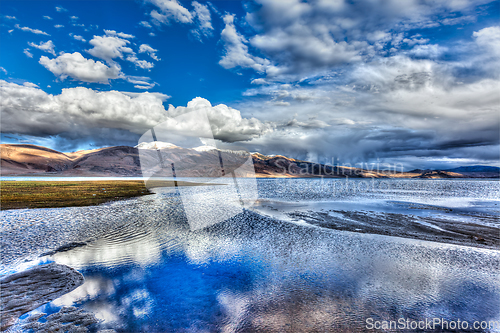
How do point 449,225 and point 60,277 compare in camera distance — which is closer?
point 60,277

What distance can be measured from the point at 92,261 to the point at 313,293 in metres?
11.2

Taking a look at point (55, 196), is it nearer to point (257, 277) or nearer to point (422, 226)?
point (257, 277)

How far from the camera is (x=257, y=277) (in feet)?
34.8

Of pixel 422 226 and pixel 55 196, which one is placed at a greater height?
pixel 55 196

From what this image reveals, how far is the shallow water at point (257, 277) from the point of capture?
7.68 meters

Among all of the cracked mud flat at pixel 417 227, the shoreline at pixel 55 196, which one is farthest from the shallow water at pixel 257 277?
the shoreline at pixel 55 196

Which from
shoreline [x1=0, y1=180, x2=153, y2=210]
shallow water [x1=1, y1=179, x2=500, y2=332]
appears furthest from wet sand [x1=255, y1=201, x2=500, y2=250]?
shoreline [x1=0, y1=180, x2=153, y2=210]

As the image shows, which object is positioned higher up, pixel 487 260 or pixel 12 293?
pixel 12 293

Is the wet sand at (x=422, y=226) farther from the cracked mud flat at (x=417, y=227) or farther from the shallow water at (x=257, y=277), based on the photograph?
the shallow water at (x=257, y=277)

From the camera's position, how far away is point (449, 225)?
67.7 ft

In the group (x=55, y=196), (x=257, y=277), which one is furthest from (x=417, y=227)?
(x=55, y=196)

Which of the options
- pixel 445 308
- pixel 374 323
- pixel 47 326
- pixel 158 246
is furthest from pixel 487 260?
pixel 47 326

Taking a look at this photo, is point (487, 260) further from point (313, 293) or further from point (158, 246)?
point (158, 246)

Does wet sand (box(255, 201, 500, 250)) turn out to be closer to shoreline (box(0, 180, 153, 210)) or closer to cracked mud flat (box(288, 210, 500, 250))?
cracked mud flat (box(288, 210, 500, 250))
